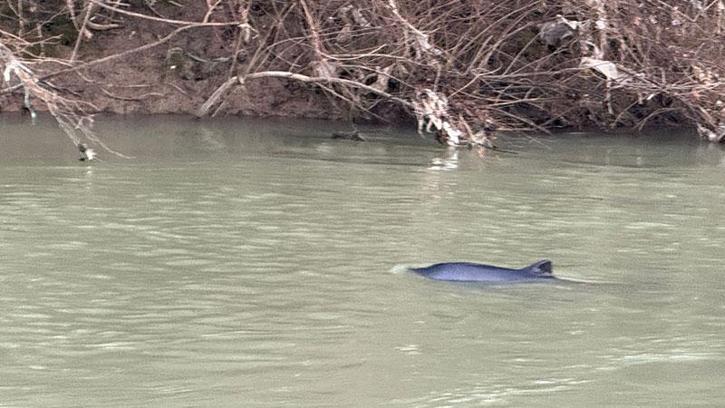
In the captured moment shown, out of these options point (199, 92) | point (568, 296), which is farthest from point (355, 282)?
point (199, 92)

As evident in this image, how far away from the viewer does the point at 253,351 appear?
4965 mm

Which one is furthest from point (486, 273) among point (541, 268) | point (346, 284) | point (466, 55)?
point (466, 55)

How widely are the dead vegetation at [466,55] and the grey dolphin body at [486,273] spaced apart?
5.59 metres

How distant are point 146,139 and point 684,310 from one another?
6.95 m

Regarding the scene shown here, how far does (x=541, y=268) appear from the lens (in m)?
6.22

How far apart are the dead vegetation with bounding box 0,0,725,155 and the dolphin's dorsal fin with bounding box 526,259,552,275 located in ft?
18.2

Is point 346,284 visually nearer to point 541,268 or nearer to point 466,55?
point 541,268

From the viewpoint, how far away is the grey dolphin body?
6148mm

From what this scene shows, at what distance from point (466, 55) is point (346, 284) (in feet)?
24.9

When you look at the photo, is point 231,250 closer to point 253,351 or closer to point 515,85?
point 253,351

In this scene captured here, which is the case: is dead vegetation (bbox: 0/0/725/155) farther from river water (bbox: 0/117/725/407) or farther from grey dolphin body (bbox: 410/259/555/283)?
grey dolphin body (bbox: 410/259/555/283)

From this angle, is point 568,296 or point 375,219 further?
point 375,219

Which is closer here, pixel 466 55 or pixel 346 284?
pixel 346 284

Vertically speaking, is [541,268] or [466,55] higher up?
[466,55]
